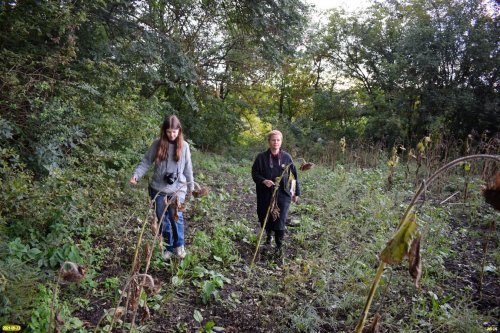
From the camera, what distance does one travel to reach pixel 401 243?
1352mm

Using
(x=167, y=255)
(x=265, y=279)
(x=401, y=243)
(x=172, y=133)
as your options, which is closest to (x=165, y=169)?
(x=172, y=133)

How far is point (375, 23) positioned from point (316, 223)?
54.6 ft

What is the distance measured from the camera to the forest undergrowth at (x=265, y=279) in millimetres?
2904

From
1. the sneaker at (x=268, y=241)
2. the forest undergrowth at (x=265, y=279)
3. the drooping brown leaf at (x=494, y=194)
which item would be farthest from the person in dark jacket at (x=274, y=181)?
the drooping brown leaf at (x=494, y=194)

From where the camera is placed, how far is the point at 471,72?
43.1ft

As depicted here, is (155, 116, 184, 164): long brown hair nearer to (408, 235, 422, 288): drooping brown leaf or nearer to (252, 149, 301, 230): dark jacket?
(252, 149, 301, 230): dark jacket

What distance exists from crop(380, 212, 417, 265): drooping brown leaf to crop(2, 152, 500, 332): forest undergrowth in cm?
80

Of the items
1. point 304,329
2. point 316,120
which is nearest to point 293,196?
point 304,329

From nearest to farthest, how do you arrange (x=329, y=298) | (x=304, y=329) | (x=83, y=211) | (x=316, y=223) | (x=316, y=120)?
(x=304, y=329), (x=329, y=298), (x=83, y=211), (x=316, y=223), (x=316, y=120)

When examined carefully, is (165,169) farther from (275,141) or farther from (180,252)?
(275,141)

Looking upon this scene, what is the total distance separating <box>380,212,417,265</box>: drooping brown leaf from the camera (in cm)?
133

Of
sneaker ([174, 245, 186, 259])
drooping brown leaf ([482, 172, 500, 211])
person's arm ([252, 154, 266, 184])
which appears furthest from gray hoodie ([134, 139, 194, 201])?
drooping brown leaf ([482, 172, 500, 211])

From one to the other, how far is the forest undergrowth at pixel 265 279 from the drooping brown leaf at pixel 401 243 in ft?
2.62

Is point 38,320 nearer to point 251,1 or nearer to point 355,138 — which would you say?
point 251,1
